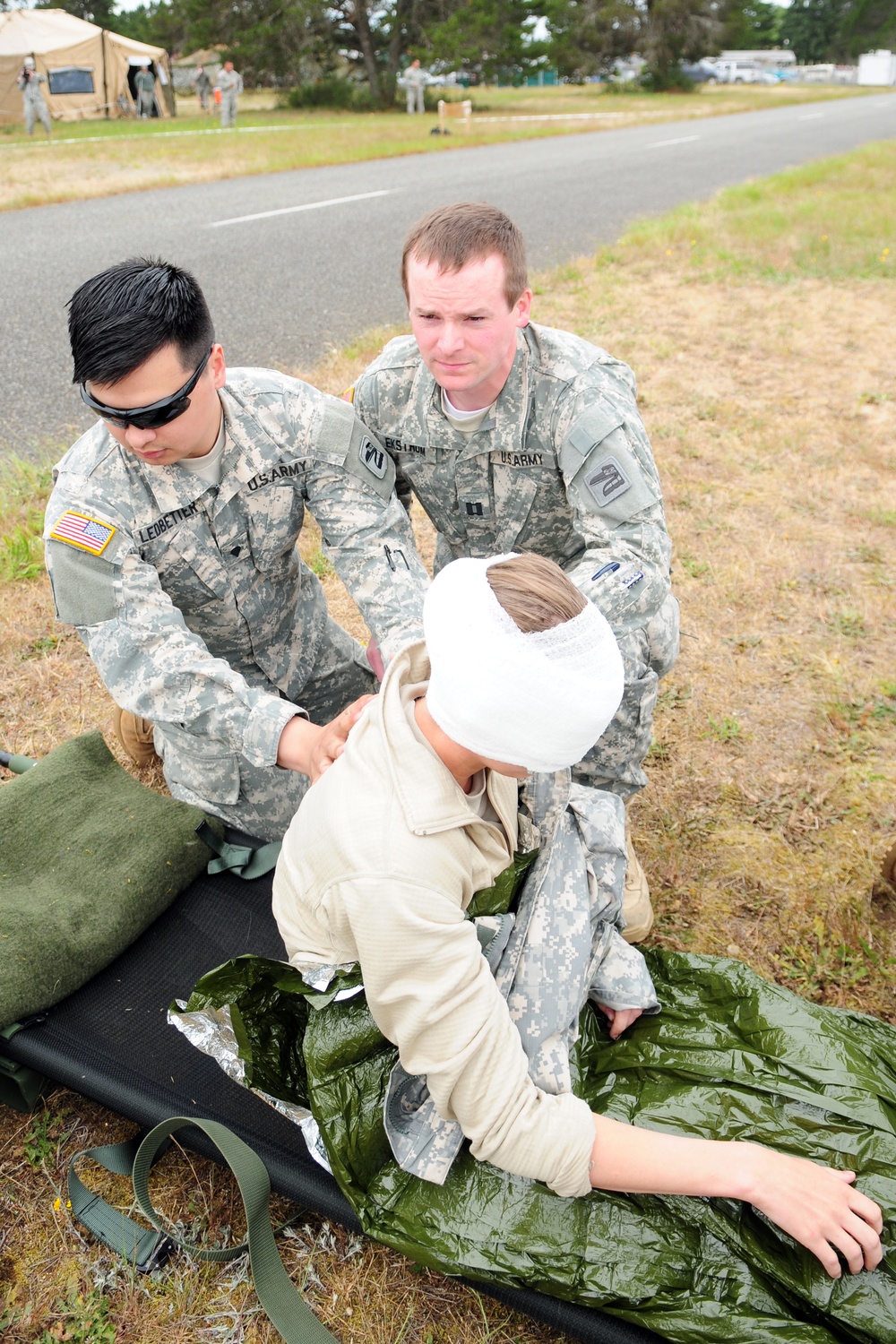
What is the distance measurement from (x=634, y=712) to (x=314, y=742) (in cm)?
100

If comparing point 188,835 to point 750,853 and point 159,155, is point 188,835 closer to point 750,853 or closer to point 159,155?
point 750,853

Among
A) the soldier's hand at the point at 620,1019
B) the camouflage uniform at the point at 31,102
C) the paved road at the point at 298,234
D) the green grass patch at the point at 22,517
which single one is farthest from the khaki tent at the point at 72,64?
the soldier's hand at the point at 620,1019

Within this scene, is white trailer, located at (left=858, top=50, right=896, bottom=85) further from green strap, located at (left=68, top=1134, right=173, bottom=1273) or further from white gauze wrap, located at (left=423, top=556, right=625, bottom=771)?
green strap, located at (left=68, top=1134, right=173, bottom=1273)

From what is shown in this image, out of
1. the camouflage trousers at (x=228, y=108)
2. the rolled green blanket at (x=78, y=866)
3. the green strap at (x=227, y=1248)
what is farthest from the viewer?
the camouflage trousers at (x=228, y=108)

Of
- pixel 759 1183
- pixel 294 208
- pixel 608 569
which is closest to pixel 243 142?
pixel 294 208

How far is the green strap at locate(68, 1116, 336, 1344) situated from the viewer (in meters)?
1.76

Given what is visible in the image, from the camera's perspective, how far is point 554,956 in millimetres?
1743

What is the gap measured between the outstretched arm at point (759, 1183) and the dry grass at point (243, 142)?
1214 cm

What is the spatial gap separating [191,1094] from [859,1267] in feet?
4.14

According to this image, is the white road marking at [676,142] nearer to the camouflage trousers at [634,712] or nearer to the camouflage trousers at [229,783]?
the camouflage trousers at [634,712]

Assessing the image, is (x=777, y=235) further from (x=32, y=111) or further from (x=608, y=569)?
(x=32, y=111)

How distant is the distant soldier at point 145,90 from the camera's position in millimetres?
23875

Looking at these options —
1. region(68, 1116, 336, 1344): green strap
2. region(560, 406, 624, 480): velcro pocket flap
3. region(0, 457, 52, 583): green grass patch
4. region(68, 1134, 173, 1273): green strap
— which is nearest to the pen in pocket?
region(560, 406, 624, 480): velcro pocket flap

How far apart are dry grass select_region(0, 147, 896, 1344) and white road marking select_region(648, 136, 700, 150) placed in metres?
13.1
